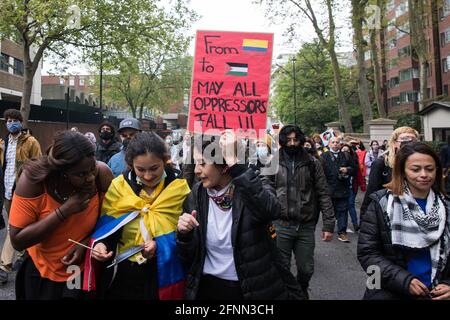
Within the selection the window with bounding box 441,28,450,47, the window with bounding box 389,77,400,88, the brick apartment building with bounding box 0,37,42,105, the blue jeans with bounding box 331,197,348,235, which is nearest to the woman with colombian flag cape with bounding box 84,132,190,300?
the blue jeans with bounding box 331,197,348,235

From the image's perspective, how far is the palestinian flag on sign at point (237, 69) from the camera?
11.1ft

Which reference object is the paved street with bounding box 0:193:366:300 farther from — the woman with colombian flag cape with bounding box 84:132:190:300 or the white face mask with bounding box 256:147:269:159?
the woman with colombian flag cape with bounding box 84:132:190:300

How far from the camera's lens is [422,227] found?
2.29 metres

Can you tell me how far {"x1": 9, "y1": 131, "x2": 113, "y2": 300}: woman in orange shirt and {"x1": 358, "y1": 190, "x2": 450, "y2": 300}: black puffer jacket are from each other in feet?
5.36

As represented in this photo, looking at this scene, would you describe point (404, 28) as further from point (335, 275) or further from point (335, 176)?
point (335, 275)

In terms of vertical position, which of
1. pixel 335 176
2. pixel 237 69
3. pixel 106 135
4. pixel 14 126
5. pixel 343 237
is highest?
pixel 237 69

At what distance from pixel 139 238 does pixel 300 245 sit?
84.1 inches

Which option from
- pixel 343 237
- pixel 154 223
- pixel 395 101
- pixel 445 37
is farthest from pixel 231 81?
pixel 395 101

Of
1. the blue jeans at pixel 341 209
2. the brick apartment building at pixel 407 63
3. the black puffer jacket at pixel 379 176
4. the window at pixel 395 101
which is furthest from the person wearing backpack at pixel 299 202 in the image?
the window at pixel 395 101

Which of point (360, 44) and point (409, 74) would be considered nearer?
point (360, 44)

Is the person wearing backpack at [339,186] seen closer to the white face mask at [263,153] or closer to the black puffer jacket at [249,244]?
the white face mask at [263,153]

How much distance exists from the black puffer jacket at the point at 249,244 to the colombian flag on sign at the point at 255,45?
142 cm

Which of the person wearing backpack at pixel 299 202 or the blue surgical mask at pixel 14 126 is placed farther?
the blue surgical mask at pixel 14 126
